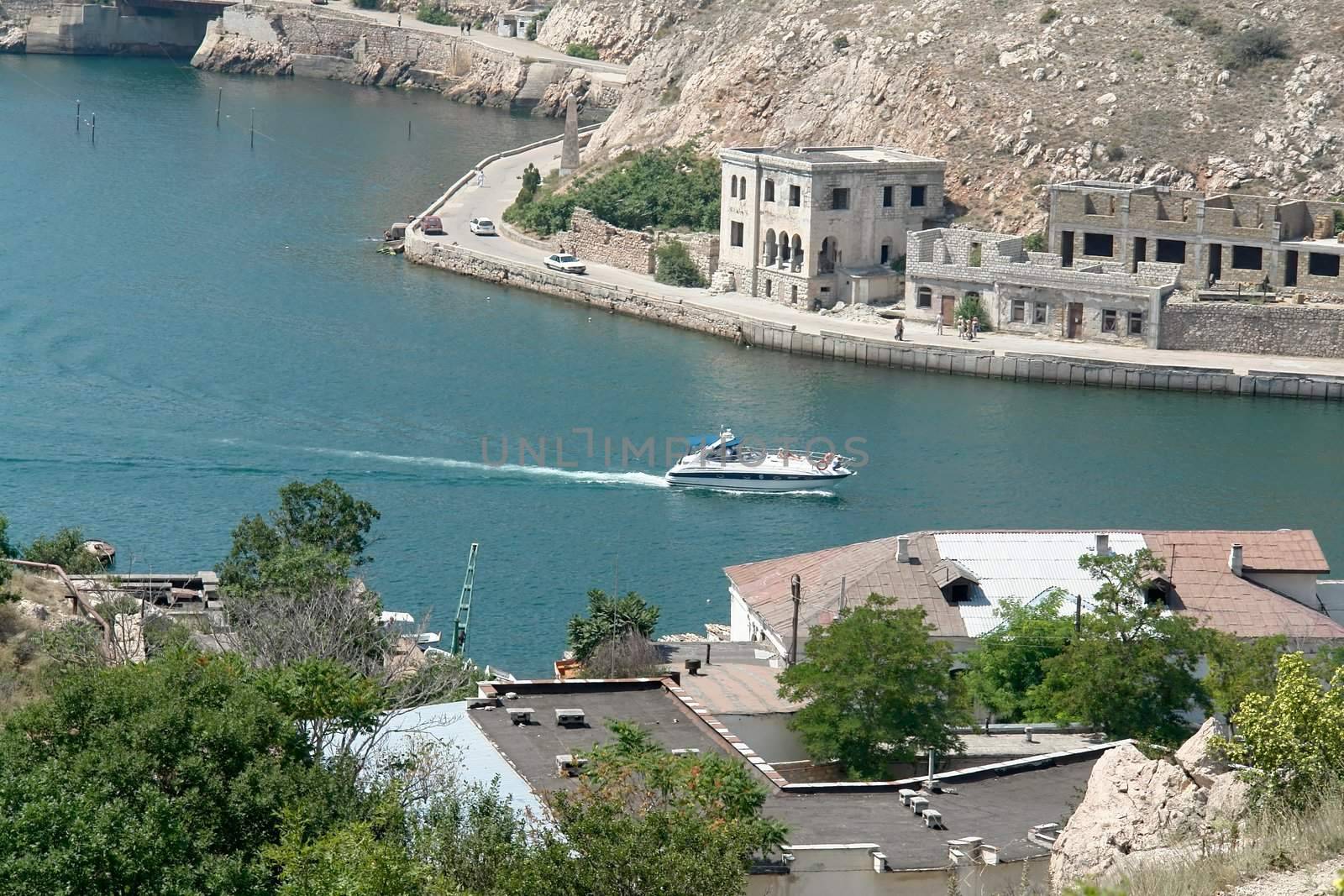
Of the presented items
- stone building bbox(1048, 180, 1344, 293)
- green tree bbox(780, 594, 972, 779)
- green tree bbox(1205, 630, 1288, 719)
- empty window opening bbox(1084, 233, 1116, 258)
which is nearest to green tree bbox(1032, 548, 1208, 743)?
green tree bbox(1205, 630, 1288, 719)

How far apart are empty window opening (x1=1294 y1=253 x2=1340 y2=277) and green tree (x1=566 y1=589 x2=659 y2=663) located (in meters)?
38.5

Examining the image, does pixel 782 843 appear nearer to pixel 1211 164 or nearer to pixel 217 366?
pixel 217 366

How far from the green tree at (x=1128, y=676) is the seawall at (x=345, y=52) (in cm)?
10390

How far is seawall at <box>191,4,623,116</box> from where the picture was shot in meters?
142

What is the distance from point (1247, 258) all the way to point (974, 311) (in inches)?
372

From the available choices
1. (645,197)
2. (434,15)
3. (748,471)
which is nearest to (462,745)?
(748,471)

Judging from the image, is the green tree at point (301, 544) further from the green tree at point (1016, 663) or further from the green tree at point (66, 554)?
the green tree at point (1016, 663)

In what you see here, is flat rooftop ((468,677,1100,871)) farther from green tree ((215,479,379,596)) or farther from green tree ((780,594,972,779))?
green tree ((215,479,379,596))

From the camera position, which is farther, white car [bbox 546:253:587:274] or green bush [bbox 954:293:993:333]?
white car [bbox 546:253:587:274]

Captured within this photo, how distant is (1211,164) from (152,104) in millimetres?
A: 67785

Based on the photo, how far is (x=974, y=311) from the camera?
78.1 m

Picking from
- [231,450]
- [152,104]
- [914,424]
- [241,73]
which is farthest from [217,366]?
[241,73]

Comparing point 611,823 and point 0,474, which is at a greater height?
point 611,823

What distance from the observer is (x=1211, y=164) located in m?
84.1
